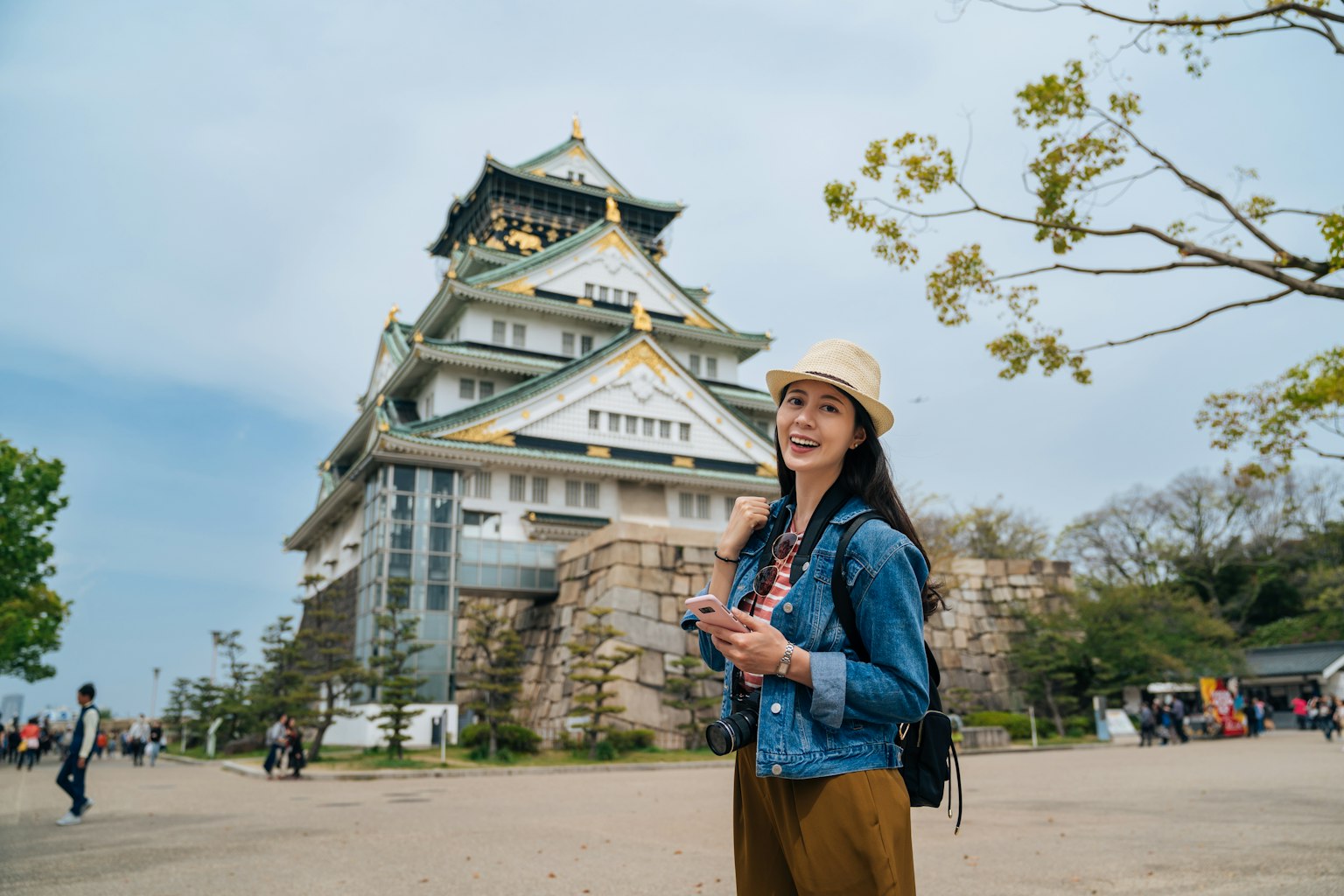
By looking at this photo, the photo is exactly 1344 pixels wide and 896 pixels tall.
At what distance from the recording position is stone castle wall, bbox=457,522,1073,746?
22203 millimetres

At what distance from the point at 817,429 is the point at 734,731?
79cm

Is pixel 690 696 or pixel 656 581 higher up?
pixel 656 581

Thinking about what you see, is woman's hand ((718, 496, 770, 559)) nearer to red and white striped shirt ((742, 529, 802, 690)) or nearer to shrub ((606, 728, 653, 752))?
red and white striped shirt ((742, 529, 802, 690))

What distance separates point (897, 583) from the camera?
2.23 metres

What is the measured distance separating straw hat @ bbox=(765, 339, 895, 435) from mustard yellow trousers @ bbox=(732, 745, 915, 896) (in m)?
0.90

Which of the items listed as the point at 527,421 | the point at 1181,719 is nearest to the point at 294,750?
the point at 527,421

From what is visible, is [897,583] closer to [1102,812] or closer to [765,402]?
[1102,812]

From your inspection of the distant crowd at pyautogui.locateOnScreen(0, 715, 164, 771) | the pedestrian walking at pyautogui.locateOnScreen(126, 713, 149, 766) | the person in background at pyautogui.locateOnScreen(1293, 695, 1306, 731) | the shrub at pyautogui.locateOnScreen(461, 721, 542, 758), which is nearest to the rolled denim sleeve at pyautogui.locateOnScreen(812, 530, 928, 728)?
the shrub at pyautogui.locateOnScreen(461, 721, 542, 758)

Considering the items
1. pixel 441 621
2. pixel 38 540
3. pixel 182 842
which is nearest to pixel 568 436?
pixel 441 621

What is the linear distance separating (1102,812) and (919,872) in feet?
13.3

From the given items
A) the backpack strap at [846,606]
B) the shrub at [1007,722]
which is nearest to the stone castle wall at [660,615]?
the shrub at [1007,722]

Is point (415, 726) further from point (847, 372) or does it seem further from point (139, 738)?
point (847, 372)

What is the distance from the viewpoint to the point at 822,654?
215cm

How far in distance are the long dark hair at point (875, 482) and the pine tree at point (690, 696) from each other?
743 inches
